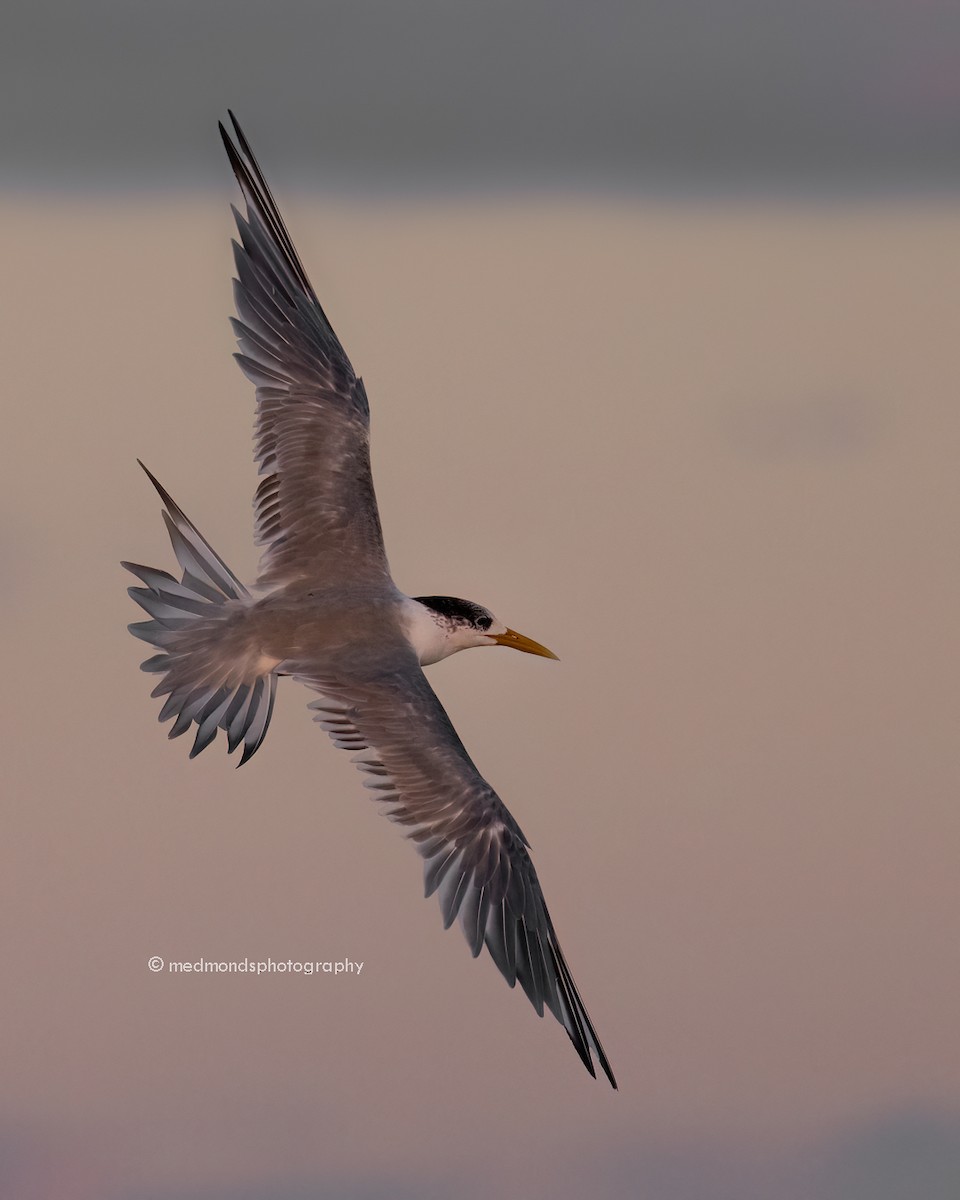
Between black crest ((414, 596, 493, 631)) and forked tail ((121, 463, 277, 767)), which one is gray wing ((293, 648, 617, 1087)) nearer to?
forked tail ((121, 463, 277, 767))

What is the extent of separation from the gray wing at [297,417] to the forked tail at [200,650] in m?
0.53

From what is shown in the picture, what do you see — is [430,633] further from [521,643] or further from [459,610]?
[521,643]

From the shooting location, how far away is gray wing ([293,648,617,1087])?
9.24m

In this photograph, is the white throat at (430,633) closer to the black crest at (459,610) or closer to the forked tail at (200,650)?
the black crest at (459,610)

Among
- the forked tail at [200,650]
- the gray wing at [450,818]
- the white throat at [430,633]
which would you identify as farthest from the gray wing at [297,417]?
the gray wing at [450,818]

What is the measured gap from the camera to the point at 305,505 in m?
10.4

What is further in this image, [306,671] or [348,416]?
[348,416]

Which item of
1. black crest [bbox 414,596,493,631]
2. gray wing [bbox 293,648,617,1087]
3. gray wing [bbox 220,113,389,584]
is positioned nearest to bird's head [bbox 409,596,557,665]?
black crest [bbox 414,596,493,631]

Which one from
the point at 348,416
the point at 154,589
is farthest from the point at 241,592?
the point at 348,416

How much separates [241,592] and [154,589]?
0.50 metres

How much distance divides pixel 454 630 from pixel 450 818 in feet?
4.42

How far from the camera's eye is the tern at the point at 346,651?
367 inches

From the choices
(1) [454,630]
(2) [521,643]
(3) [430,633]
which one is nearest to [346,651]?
(3) [430,633]

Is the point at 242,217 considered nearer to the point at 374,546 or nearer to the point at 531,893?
the point at 374,546
